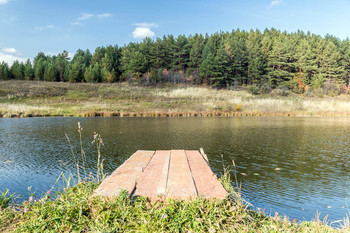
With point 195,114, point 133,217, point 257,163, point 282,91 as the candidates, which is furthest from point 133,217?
point 282,91

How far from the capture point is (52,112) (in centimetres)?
3400

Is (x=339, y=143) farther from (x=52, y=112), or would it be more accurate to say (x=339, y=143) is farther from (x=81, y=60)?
(x=81, y=60)

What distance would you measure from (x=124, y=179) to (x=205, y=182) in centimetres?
137

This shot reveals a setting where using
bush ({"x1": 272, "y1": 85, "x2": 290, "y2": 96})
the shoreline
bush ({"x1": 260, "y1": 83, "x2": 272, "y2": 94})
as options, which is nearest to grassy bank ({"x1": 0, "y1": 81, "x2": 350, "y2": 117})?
the shoreline

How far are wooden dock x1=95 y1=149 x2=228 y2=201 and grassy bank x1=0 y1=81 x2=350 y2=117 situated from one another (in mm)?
28703

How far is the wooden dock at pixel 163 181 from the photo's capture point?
11.3 feet

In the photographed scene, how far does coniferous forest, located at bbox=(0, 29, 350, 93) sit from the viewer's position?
62812mm

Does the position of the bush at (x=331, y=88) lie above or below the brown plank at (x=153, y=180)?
above

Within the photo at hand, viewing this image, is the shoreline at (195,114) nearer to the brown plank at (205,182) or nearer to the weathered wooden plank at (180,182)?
the brown plank at (205,182)

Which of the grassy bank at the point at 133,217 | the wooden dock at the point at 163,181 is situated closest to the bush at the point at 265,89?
the wooden dock at the point at 163,181

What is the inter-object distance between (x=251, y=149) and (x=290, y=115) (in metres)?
25.6

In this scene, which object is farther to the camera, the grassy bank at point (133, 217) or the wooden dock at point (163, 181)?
the wooden dock at point (163, 181)

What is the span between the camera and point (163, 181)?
3.90 meters

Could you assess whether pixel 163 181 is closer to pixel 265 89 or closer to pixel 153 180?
pixel 153 180
